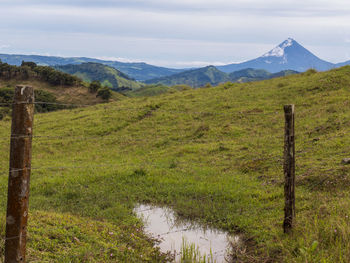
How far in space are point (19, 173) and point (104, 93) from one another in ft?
231

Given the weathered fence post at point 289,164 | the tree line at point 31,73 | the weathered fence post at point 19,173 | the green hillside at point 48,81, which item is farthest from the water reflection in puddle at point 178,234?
the tree line at point 31,73

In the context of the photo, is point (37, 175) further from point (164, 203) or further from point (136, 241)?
point (136, 241)

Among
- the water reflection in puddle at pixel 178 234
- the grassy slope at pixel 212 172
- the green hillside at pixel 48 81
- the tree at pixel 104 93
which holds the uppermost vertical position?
the green hillside at pixel 48 81

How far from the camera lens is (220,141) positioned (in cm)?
1944

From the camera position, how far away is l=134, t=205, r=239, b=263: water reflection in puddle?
8148 mm

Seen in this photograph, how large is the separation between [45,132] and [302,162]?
825 inches

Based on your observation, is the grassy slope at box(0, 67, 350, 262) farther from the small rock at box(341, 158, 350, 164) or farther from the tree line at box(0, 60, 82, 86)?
the tree line at box(0, 60, 82, 86)

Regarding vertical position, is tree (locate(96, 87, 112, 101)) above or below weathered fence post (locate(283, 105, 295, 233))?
above

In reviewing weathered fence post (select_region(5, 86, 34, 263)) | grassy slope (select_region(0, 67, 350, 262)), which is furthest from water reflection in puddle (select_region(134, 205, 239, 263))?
weathered fence post (select_region(5, 86, 34, 263))

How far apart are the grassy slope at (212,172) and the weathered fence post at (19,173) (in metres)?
1.47

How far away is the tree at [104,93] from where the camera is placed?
73.3m

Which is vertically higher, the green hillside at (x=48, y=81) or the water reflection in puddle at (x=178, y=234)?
the green hillside at (x=48, y=81)

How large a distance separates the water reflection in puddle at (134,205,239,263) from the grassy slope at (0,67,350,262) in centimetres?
41

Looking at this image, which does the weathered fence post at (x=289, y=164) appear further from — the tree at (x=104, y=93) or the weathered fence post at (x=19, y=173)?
the tree at (x=104, y=93)
